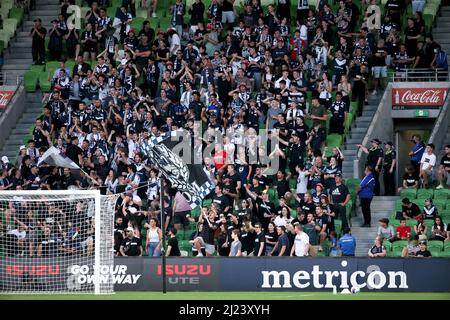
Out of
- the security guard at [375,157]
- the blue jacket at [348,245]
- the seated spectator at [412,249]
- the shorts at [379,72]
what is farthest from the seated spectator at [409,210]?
the shorts at [379,72]

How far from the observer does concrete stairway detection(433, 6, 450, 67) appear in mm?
39781

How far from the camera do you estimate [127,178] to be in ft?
118

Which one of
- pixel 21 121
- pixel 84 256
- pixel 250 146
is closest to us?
pixel 84 256

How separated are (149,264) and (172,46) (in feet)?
28.0

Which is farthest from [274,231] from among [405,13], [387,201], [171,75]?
[405,13]

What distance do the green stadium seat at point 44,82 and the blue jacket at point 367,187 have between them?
412 inches

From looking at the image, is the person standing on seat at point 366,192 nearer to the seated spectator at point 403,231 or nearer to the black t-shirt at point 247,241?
the seated spectator at point 403,231

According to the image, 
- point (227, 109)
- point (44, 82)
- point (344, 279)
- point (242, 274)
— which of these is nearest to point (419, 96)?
point (227, 109)

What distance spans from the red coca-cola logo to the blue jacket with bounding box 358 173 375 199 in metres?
4.52

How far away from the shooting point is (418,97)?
38688 millimetres

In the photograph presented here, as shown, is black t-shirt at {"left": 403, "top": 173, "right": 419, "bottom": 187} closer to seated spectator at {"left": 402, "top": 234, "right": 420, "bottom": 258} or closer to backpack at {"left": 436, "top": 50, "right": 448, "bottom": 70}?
seated spectator at {"left": 402, "top": 234, "right": 420, "bottom": 258}

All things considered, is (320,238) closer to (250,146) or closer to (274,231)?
(274,231)

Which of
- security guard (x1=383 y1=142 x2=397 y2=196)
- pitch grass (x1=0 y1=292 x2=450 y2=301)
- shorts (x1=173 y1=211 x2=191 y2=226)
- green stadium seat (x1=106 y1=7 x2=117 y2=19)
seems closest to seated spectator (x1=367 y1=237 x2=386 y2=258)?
pitch grass (x1=0 y1=292 x2=450 y2=301)

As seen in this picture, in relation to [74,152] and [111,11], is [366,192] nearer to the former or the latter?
[74,152]
